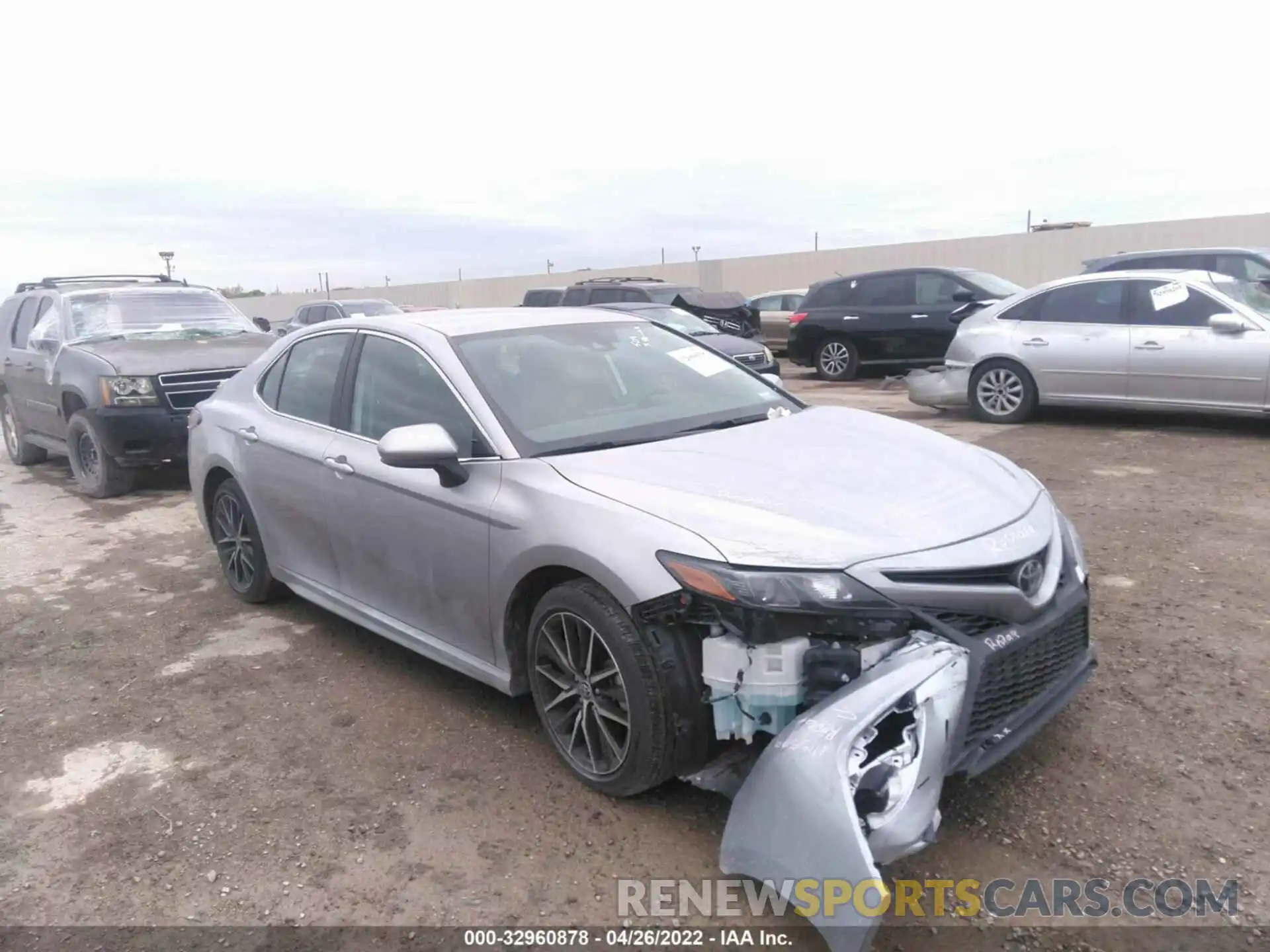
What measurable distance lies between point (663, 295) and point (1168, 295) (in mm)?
8493

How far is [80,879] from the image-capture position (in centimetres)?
300

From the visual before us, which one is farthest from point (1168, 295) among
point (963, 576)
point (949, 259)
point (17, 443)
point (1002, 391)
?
point (949, 259)

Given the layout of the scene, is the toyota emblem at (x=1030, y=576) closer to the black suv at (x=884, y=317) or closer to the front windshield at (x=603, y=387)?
the front windshield at (x=603, y=387)

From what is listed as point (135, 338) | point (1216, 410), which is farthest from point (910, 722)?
point (135, 338)

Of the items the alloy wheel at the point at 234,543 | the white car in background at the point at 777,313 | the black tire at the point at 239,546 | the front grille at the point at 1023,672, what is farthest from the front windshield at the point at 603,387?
the white car in background at the point at 777,313

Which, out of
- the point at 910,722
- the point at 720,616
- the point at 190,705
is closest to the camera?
the point at 910,722

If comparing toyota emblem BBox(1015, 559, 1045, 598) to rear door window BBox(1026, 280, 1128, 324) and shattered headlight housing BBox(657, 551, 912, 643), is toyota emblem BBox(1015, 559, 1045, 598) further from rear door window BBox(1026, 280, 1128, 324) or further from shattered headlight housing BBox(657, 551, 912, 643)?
rear door window BBox(1026, 280, 1128, 324)

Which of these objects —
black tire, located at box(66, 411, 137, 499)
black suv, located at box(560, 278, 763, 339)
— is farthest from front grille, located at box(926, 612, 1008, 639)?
black suv, located at box(560, 278, 763, 339)

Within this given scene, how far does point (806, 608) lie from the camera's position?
8.92 ft

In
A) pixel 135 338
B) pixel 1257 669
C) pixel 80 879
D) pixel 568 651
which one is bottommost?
pixel 80 879

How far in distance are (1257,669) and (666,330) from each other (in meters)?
2.84

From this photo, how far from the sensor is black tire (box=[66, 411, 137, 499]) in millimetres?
8383

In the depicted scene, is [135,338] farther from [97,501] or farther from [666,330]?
[666,330]

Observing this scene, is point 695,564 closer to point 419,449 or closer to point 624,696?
point 624,696
